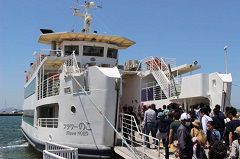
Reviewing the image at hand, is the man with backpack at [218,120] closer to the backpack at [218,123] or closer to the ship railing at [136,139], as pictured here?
the backpack at [218,123]

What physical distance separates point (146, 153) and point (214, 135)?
3.75 m

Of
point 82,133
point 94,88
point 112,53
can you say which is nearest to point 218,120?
point 94,88

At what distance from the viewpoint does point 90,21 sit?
2294 cm

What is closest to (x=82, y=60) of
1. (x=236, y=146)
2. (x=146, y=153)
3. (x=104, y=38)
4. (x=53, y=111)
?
(x=104, y=38)

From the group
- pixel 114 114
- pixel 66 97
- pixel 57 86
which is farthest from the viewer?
pixel 57 86

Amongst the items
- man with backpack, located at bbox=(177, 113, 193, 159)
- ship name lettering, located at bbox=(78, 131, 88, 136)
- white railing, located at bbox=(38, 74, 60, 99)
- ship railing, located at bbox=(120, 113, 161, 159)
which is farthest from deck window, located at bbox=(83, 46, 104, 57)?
man with backpack, located at bbox=(177, 113, 193, 159)

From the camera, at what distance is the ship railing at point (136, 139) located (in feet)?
39.7

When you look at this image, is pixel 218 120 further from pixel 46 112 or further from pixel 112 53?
pixel 46 112

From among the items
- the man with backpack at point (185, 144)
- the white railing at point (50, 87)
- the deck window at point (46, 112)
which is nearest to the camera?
the man with backpack at point (185, 144)

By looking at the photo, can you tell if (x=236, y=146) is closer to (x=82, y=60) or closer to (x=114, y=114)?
(x=114, y=114)

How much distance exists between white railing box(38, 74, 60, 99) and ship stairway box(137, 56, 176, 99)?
5.90 m

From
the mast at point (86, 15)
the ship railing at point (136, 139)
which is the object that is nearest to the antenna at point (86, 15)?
the mast at point (86, 15)

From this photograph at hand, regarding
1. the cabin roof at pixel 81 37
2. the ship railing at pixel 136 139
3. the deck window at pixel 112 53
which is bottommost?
the ship railing at pixel 136 139

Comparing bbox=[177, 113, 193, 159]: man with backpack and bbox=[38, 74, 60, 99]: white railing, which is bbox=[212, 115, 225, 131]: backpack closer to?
bbox=[177, 113, 193, 159]: man with backpack
